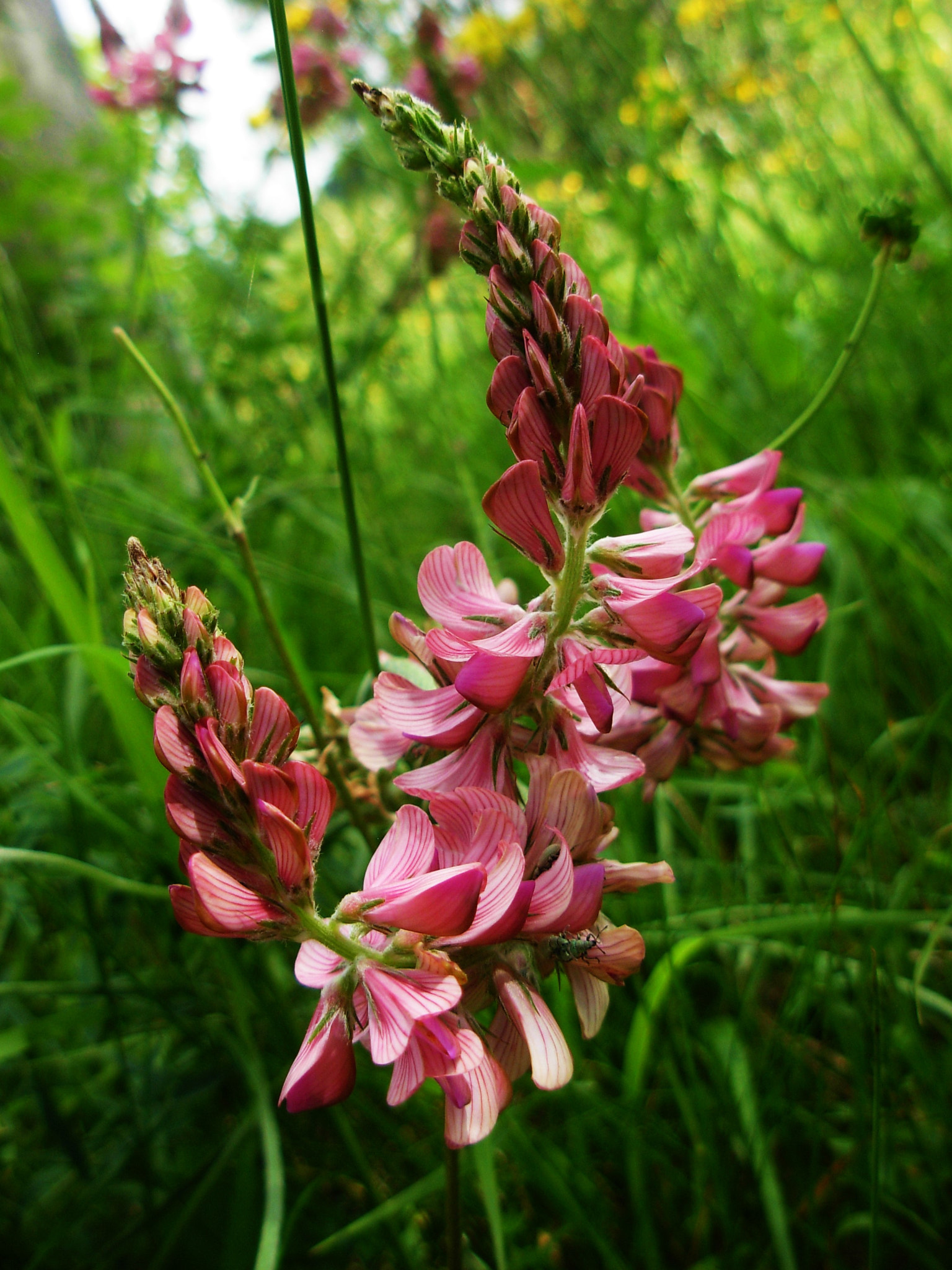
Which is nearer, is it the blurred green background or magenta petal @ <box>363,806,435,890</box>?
magenta petal @ <box>363,806,435,890</box>

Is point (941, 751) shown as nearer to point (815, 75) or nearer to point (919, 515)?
point (919, 515)

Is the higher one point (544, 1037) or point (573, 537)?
point (573, 537)

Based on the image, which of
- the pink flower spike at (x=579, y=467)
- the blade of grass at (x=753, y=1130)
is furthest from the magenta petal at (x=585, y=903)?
the blade of grass at (x=753, y=1130)

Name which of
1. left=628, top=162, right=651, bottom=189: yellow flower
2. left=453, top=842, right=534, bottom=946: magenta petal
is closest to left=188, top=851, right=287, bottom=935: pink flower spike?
left=453, top=842, right=534, bottom=946: magenta petal

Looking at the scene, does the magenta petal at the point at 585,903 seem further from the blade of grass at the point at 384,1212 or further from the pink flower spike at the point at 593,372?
the blade of grass at the point at 384,1212

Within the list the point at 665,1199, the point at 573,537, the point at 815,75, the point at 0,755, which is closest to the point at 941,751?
the point at 665,1199

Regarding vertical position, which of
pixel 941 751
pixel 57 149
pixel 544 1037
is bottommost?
pixel 941 751

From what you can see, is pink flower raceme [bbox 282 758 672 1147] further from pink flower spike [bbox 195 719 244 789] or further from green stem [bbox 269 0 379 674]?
green stem [bbox 269 0 379 674]
